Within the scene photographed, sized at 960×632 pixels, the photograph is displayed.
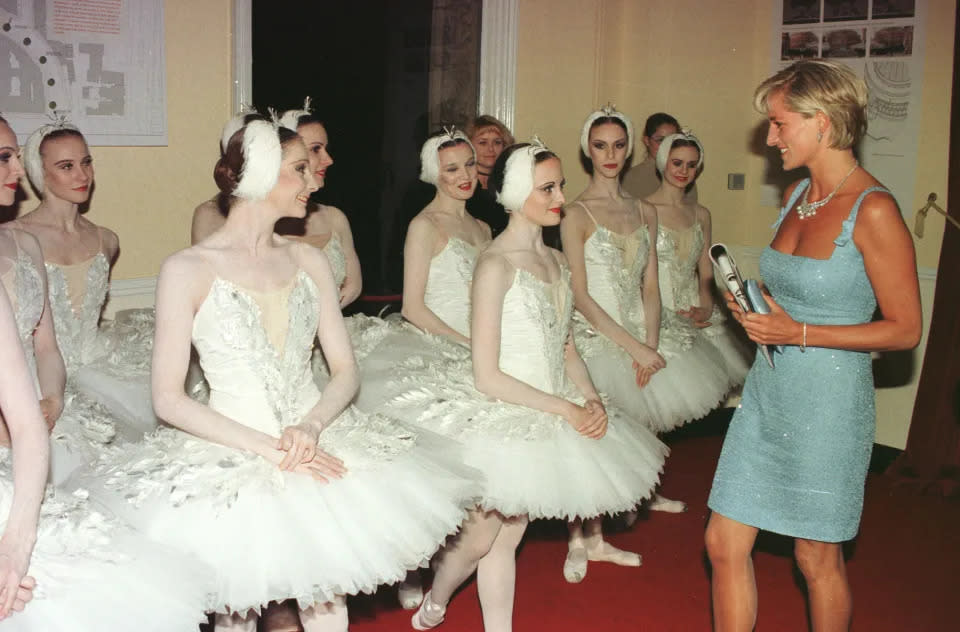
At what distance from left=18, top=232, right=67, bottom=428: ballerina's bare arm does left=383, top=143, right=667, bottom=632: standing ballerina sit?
40.5 inches

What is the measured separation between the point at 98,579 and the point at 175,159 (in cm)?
296

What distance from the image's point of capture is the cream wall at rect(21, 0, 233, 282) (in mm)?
4562

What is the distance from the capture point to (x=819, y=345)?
9.30ft

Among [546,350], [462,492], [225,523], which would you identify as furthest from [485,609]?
[225,523]

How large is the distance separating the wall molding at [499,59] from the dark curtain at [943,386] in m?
2.33

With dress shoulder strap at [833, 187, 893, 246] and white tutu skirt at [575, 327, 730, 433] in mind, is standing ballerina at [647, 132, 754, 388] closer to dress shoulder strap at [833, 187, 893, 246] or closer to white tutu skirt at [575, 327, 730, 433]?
white tutu skirt at [575, 327, 730, 433]

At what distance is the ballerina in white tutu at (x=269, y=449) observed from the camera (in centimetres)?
246

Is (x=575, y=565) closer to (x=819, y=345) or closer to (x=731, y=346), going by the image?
(x=731, y=346)

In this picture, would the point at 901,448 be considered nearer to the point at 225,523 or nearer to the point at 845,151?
the point at 845,151

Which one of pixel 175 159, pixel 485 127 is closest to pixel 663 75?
pixel 485 127

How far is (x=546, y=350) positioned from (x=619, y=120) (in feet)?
4.87

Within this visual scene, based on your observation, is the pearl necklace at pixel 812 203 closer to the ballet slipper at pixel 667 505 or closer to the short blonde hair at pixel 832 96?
the short blonde hair at pixel 832 96

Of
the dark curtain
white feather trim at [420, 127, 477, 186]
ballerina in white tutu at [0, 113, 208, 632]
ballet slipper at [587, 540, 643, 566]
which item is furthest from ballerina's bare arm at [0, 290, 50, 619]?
the dark curtain

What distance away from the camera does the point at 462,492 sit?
2.83 m
